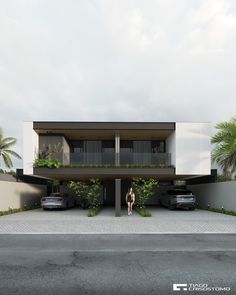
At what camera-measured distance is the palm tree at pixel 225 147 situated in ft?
65.2

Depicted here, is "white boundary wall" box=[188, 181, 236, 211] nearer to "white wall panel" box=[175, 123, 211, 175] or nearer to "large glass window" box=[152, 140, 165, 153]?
"white wall panel" box=[175, 123, 211, 175]

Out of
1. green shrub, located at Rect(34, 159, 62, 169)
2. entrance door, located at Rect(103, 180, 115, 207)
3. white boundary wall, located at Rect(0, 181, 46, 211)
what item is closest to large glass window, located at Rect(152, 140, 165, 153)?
entrance door, located at Rect(103, 180, 115, 207)

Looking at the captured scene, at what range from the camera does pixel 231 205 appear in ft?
64.5

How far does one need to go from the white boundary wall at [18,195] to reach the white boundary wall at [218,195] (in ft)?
47.6

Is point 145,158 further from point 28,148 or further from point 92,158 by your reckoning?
point 28,148

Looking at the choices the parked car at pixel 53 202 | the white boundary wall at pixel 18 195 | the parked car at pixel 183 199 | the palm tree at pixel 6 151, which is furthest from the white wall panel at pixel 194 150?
the palm tree at pixel 6 151

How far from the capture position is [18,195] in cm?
2278

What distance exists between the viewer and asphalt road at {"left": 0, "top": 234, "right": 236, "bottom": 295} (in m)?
5.30

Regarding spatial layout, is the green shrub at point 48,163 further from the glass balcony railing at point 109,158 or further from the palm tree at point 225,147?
the palm tree at point 225,147

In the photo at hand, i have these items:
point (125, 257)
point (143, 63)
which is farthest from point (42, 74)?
point (125, 257)

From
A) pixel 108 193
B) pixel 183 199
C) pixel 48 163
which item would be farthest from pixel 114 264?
pixel 108 193

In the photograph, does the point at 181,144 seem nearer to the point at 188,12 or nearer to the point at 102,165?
the point at 102,165

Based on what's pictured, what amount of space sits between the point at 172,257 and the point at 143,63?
1074 centimetres

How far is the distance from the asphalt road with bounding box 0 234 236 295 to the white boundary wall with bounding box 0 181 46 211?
10376 millimetres
